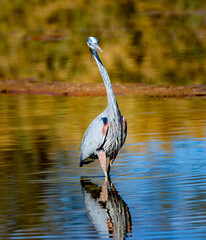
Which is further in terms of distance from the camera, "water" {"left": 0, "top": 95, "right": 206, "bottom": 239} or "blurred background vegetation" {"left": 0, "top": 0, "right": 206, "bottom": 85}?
"blurred background vegetation" {"left": 0, "top": 0, "right": 206, "bottom": 85}

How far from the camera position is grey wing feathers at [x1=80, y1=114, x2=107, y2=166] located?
8.73 meters

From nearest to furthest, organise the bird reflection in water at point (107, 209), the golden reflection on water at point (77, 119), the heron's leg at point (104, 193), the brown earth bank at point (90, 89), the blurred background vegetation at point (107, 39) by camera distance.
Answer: the bird reflection in water at point (107, 209), the heron's leg at point (104, 193), the golden reflection on water at point (77, 119), the brown earth bank at point (90, 89), the blurred background vegetation at point (107, 39)

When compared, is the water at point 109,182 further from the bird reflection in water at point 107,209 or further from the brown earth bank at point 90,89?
the brown earth bank at point 90,89

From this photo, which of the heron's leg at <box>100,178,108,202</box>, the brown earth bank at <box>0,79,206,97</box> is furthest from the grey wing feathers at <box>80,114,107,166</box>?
the brown earth bank at <box>0,79,206,97</box>

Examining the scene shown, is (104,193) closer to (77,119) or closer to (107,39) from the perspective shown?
(77,119)

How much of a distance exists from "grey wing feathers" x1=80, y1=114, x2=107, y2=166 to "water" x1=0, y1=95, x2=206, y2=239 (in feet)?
0.90

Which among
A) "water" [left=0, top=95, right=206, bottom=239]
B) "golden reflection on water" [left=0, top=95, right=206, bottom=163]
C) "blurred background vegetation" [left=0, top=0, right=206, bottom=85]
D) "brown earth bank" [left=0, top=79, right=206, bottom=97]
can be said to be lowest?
"blurred background vegetation" [left=0, top=0, right=206, bottom=85]

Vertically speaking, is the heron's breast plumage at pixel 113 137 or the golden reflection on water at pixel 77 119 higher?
the heron's breast plumage at pixel 113 137

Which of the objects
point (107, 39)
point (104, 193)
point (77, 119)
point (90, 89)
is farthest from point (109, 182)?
point (107, 39)

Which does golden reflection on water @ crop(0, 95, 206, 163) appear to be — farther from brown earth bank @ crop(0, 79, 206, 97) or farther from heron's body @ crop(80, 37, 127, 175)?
heron's body @ crop(80, 37, 127, 175)

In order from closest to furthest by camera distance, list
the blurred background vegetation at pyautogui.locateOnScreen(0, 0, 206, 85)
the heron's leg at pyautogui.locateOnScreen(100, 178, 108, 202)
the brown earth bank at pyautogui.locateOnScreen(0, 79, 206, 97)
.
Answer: the heron's leg at pyautogui.locateOnScreen(100, 178, 108, 202) → the brown earth bank at pyautogui.locateOnScreen(0, 79, 206, 97) → the blurred background vegetation at pyautogui.locateOnScreen(0, 0, 206, 85)

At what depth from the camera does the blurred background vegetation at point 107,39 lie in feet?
72.5

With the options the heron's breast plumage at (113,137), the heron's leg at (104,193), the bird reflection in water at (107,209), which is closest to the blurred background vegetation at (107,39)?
the heron's breast plumage at (113,137)

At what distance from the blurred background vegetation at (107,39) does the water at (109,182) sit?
22.9 feet
